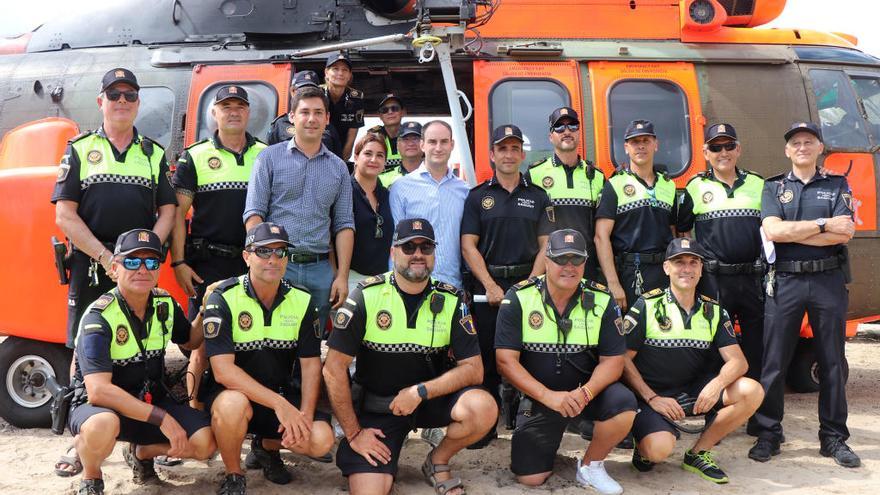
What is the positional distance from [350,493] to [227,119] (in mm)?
2512

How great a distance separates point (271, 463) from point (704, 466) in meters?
2.60

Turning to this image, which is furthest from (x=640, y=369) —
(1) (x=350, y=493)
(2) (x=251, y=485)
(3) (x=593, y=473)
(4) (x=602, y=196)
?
(2) (x=251, y=485)

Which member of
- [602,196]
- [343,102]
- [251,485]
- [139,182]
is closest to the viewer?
[251,485]

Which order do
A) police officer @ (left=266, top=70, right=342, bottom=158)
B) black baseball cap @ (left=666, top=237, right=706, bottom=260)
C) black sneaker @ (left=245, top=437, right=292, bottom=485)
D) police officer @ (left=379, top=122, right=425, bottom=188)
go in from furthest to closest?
police officer @ (left=379, top=122, right=425, bottom=188) < police officer @ (left=266, top=70, right=342, bottom=158) < black baseball cap @ (left=666, top=237, right=706, bottom=260) < black sneaker @ (left=245, top=437, right=292, bottom=485)

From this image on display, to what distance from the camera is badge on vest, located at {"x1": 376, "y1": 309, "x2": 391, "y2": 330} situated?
4496 millimetres

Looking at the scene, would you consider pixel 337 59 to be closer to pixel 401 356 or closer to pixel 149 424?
pixel 401 356

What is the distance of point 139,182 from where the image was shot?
4.88 m

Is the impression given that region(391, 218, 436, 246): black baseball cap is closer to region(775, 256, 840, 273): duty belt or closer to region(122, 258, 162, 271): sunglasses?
region(122, 258, 162, 271): sunglasses

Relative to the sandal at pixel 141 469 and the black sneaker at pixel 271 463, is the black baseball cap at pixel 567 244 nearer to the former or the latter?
the black sneaker at pixel 271 463

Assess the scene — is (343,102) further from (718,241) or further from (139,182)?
(718,241)

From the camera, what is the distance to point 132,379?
4359mm

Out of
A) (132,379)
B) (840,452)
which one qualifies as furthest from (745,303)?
(132,379)

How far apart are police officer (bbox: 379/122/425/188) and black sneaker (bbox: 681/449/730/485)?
2.76 m

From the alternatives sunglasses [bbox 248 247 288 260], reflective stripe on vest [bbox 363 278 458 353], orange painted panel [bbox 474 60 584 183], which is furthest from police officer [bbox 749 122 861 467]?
sunglasses [bbox 248 247 288 260]
